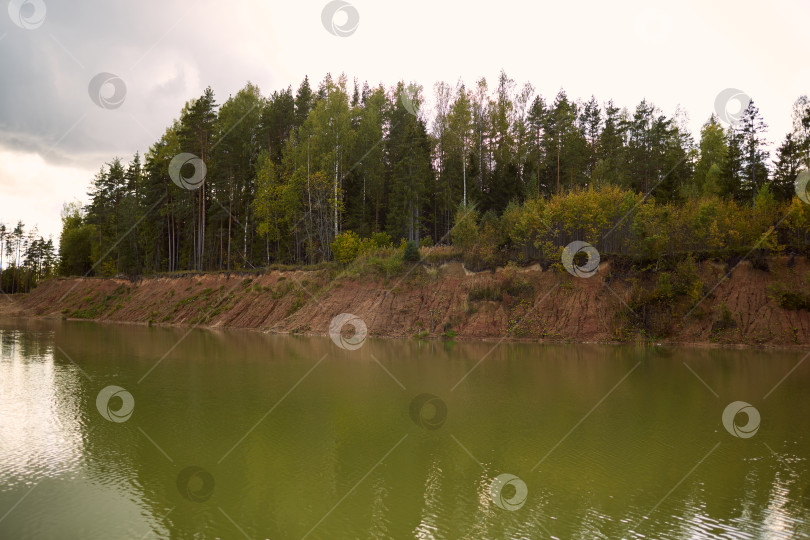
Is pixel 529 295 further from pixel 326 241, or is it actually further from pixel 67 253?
pixel 67 253

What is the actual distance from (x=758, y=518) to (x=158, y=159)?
8378 centimetres

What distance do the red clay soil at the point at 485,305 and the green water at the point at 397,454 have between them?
1662 cm

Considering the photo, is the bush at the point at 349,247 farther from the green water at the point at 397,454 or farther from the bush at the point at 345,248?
the green water at the point at 397,454

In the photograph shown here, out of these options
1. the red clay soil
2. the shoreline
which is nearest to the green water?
the shoreline

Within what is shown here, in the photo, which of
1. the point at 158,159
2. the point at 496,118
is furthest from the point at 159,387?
the point at 158,159

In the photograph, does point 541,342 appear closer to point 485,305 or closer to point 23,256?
point 485,305

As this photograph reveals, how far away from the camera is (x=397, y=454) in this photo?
1251cm

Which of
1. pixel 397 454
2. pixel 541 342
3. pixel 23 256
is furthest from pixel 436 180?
pixel 23 256

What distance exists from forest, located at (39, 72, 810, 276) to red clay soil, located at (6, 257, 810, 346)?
3547mm

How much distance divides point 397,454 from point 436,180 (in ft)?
195

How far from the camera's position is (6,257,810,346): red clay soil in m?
39.9

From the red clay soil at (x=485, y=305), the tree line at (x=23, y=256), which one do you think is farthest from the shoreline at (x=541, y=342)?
the tree line at (x=23, y=256)

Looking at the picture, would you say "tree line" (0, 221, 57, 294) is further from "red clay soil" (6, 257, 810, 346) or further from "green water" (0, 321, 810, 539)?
"green water" (0, 321, 810, 539)

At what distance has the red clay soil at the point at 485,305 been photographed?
39938 millimetres
